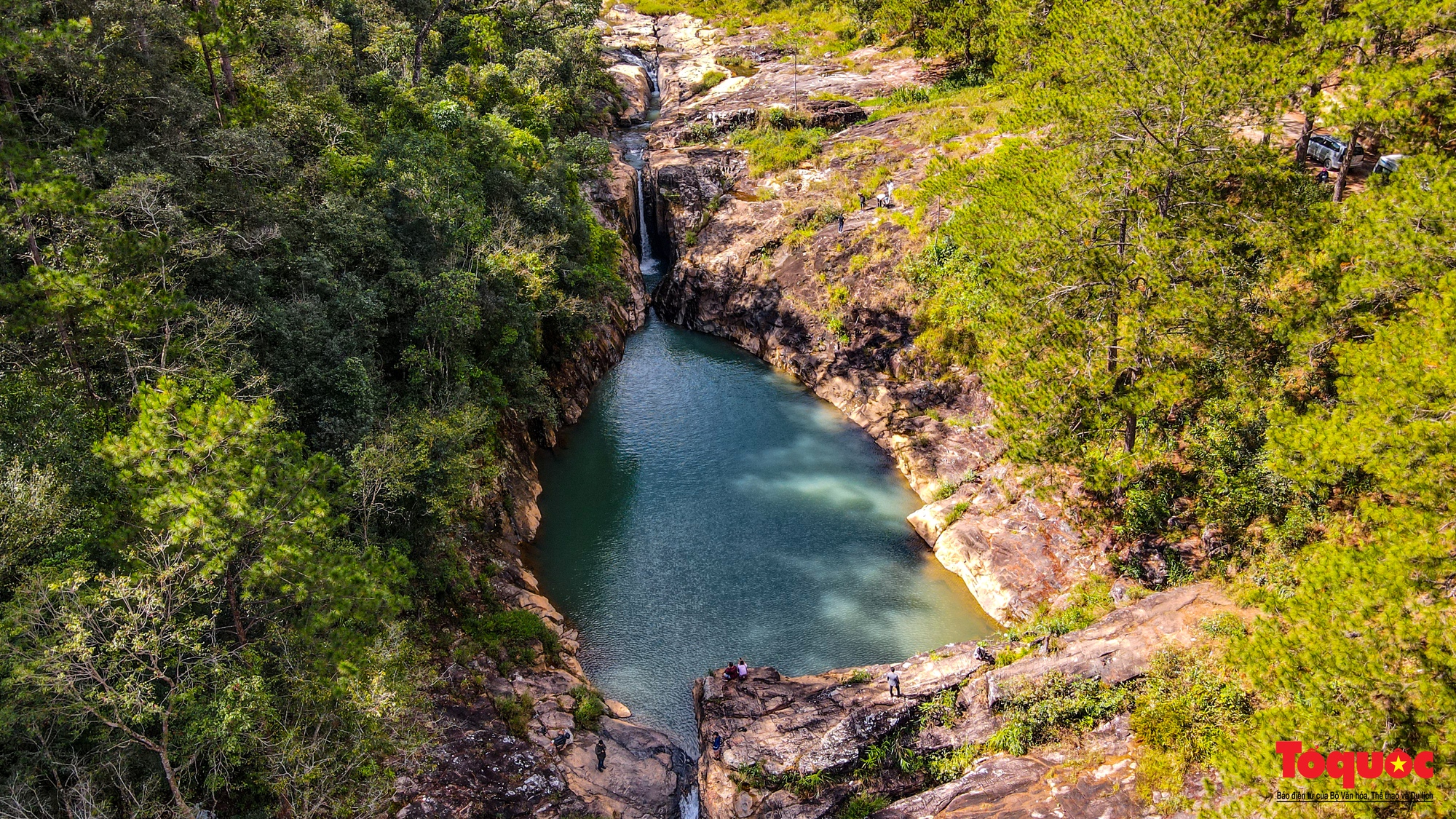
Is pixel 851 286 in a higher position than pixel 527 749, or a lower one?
higher

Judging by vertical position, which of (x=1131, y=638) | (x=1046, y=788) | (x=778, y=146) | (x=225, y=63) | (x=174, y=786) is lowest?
(x=1046, y=788)

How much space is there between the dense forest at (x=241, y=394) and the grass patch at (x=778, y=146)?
2428cm

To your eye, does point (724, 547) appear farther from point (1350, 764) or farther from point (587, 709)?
point (1350, 764)

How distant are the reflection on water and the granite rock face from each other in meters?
2.73

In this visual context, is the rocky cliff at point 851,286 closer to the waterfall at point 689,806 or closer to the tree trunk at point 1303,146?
the waterfall at point 689,806

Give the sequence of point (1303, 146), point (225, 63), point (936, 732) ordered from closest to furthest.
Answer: point (936, 732)
point (1303, 146)
point (225, 63)

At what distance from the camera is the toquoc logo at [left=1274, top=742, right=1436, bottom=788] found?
1383 cm

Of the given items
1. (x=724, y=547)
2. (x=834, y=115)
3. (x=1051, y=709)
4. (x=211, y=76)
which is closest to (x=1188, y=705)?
(x=1051, y=709)

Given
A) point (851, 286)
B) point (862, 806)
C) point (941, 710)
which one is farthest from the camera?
point (851, 286)

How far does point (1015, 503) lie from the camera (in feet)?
115

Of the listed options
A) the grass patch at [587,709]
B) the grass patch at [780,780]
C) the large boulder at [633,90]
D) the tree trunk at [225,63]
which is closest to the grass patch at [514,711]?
the grass patch at [587,709]

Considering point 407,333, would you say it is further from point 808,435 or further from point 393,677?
point 808,435

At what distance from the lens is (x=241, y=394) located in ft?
76.8

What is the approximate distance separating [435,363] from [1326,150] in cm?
3889
